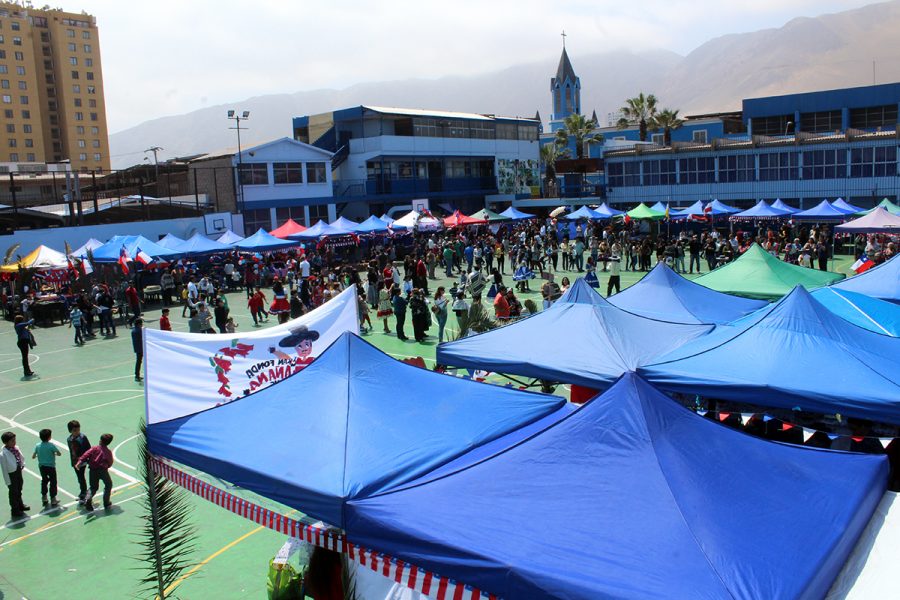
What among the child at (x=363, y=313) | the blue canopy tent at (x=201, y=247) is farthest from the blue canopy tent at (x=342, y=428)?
the blue canopy tent at (x=201, y=247)

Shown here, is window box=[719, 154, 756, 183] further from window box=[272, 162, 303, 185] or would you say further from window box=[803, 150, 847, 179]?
window box=[272, 162, 303, 185]

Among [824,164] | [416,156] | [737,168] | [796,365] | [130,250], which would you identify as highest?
[416,156]

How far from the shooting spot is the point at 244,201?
142ft

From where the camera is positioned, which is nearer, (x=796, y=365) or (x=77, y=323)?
(x=796, y=365)

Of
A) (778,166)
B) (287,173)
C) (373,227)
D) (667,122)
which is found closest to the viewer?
(373,227)

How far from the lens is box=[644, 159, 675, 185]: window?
4775 cm

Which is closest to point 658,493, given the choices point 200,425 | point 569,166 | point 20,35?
point 200,425

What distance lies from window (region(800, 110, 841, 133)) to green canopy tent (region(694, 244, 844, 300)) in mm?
39191

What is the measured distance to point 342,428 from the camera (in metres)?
6.79

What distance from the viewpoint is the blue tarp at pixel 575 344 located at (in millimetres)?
9469

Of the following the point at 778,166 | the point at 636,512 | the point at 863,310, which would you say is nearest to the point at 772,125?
the point at 778,166

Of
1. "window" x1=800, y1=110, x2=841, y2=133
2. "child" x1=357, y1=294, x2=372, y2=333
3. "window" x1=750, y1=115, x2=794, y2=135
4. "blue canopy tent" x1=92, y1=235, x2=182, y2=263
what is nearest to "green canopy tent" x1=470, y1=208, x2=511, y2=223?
"blue canopy tent" x1=92, y1=235, x2=182, y2=263

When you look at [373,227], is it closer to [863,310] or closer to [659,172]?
[659,172]

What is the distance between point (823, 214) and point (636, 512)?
3176 cm
